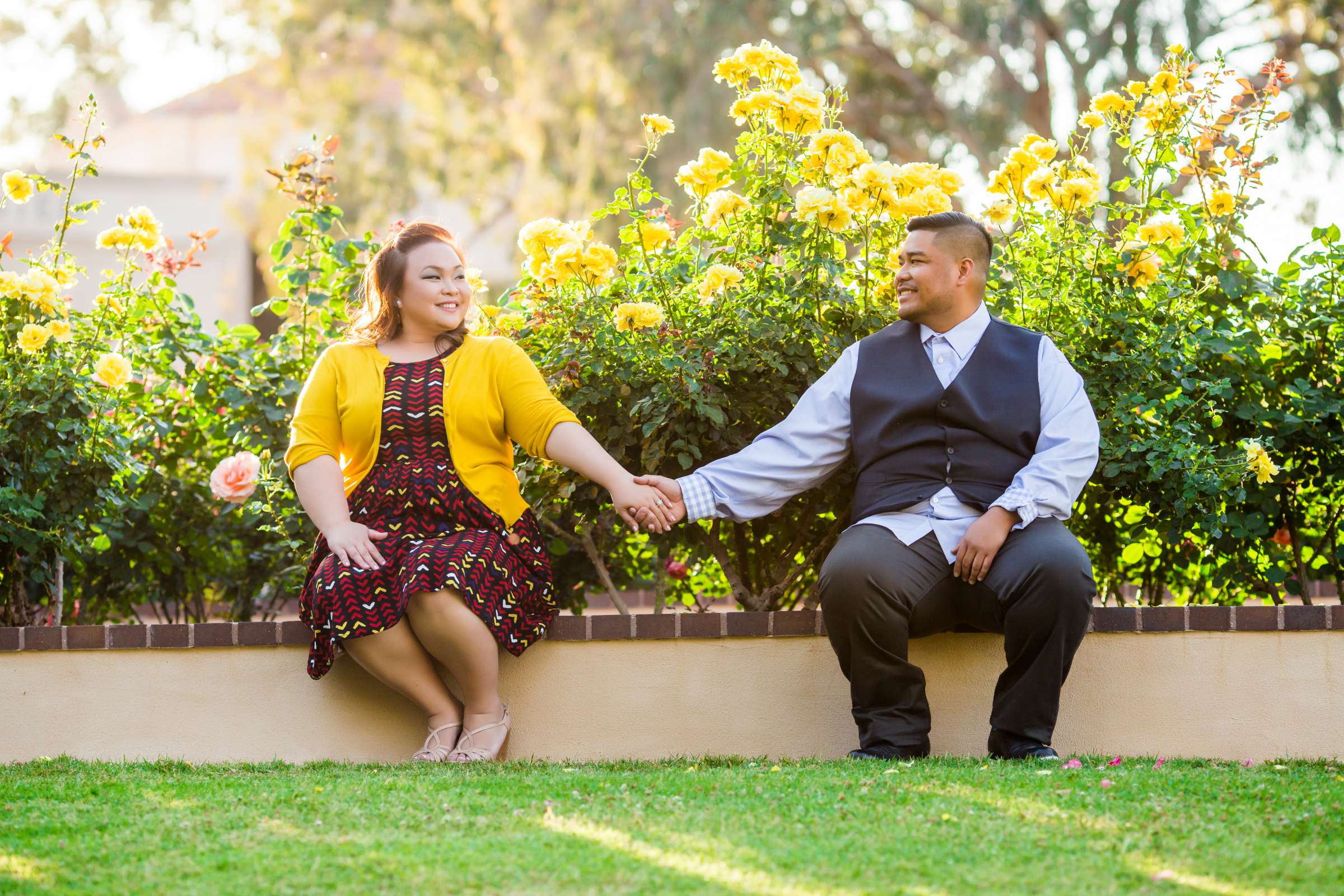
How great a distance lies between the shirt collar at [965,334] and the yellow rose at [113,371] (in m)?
2.17

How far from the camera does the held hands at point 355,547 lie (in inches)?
129

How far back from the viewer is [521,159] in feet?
56.6

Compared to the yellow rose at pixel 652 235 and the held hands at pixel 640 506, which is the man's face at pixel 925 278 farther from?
the held hands at pixel 640 506

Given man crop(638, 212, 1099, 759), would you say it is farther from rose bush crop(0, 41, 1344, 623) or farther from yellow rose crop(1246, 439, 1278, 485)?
yellow rose crop(1246, 439, 1278, 485)

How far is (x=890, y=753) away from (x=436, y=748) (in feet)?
3.61

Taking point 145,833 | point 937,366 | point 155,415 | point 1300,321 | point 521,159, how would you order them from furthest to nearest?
point 521,159 < point 155,415 < point 1300,321 < point 937,366 < point 145,833

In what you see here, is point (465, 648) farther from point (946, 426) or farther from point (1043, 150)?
point (1043, 150)

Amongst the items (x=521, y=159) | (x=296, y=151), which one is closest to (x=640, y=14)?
(x=521, y=159)

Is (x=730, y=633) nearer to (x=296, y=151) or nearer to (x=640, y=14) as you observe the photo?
(x=296, y=151)

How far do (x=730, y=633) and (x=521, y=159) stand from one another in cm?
1445

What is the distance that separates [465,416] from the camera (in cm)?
346

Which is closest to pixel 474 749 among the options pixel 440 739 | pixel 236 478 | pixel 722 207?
pixel 440 739

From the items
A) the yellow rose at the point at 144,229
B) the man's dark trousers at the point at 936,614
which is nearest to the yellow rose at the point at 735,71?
the man's dark trousers at the point at 936,614

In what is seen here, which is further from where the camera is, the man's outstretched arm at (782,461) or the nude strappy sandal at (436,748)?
the man's outstretched arm at (782,461)
